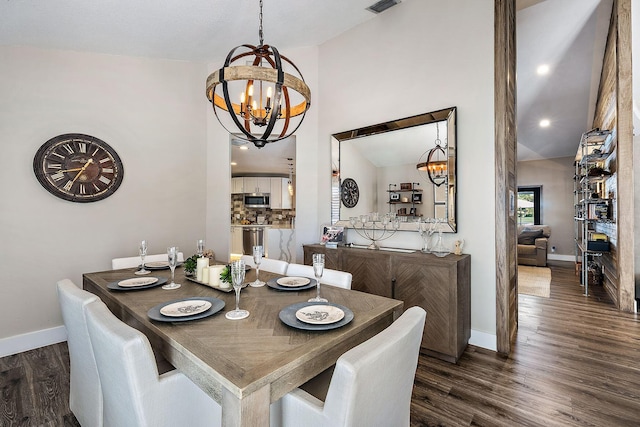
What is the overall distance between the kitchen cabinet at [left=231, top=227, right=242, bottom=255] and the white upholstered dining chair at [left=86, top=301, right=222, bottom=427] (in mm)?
5938

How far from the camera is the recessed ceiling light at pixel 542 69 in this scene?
479cm

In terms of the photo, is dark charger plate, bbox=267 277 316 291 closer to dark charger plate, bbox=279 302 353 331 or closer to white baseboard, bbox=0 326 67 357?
dark charger plate, bbox=279 302 353 331

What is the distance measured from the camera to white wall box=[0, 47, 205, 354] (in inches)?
108

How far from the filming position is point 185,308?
1.48 m

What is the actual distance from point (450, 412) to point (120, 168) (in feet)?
11.9

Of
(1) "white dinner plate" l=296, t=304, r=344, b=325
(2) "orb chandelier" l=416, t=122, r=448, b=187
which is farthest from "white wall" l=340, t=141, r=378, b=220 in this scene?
(1) "white dinner plate" l=296, t=304, r=344, b=325

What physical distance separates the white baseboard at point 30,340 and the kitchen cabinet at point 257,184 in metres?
5.18

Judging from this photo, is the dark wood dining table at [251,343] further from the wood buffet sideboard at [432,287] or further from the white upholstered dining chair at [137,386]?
the wood buffet sideboard at [432,287]

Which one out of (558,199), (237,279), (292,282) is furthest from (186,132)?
(558,199)

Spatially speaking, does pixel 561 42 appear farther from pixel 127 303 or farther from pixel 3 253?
pixel 3 253

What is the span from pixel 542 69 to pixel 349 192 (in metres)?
3.95

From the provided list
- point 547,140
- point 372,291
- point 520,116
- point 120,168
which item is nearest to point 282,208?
point 120,168

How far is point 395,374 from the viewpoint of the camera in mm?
1042

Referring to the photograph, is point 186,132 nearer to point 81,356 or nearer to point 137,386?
point 81,356
